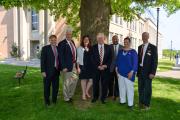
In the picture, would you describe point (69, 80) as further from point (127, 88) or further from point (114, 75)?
point (127, 88)

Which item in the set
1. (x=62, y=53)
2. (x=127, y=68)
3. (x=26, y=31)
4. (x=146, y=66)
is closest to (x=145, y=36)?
(x=146, y=66)

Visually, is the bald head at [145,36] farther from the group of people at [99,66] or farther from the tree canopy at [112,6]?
the tree canopy at [112,6]

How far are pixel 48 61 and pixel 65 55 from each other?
0.49m

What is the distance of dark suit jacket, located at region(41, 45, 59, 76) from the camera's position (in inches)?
371

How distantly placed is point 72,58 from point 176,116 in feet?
10.6

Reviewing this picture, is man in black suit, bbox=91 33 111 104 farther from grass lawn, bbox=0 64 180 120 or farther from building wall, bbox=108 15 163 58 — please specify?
building wall, bbox=108 15 163 58

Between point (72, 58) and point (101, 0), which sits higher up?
point (101, 0)

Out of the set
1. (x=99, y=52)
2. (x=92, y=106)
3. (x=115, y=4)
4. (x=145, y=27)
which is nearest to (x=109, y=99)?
(x=92, y=106)

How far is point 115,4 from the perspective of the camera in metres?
16.3

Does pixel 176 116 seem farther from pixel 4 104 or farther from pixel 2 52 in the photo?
pixel 2 52

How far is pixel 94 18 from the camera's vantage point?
10.6m

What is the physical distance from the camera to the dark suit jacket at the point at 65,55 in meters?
9.44

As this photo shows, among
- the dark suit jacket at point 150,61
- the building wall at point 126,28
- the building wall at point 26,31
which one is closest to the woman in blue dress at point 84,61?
the dark suit jacket at point 150,61

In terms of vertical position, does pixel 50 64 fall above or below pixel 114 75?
above
